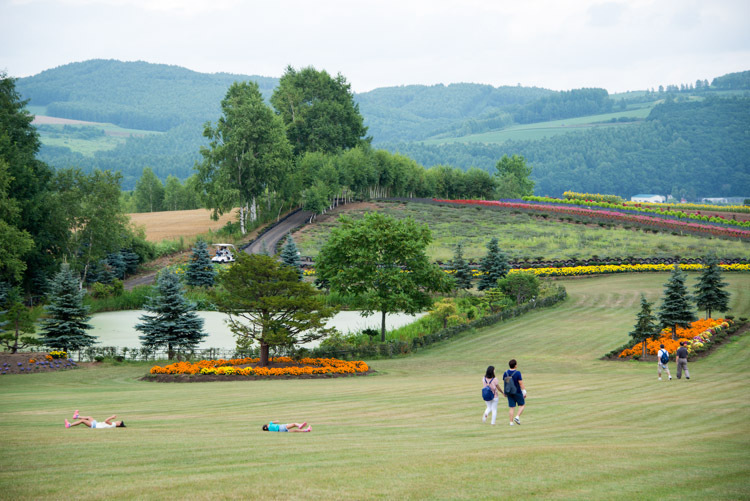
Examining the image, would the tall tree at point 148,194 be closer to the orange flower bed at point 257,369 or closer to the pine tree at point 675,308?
the orange flower bed at point 257,369

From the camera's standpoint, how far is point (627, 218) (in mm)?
92688

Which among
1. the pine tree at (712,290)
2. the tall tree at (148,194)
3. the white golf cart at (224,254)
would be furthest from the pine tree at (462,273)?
the tall tree at (148,194)

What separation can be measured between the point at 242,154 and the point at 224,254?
13.8 meters

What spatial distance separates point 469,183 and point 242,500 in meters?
123

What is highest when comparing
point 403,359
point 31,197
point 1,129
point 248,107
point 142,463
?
point 248,107

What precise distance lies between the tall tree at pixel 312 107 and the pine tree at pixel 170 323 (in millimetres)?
70879

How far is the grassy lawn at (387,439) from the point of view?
10320mm

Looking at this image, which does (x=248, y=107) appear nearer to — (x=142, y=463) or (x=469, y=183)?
(x=469, y=183)

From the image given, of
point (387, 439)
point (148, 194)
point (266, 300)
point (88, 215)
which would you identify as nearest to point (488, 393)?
point (387, 439)

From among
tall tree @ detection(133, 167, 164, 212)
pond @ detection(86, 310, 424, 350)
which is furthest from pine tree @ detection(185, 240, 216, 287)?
tall tree @ detection(133, 167, 164, 212)

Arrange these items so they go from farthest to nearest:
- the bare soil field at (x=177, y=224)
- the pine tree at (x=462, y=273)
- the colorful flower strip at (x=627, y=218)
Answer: the bare soil field at (x=177, y=224)
the colorful flower strip at (x=627, y=218)
the pine tree at (x=462, y=273)

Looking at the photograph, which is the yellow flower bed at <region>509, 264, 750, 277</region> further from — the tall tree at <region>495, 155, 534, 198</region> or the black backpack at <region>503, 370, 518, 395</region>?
the tall tree at <region>495, 155, 534, 198</region>

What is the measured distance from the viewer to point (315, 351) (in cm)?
3581

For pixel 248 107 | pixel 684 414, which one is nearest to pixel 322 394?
pixel 684 414
